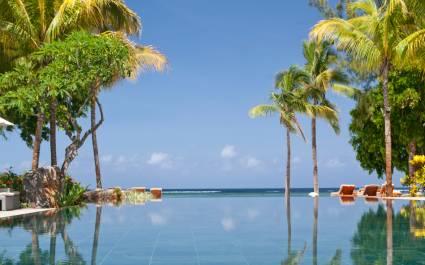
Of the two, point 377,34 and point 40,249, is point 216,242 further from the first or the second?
point 377,34

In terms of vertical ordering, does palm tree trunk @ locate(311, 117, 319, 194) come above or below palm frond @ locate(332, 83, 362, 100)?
below

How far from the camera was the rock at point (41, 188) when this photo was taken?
1927 centimetres

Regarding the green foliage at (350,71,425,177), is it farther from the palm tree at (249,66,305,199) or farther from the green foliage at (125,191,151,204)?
the green foliage at (125,191,151,204)

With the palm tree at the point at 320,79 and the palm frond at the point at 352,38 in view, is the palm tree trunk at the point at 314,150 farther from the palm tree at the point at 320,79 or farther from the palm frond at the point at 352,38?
the palm frond at the point at 352,38

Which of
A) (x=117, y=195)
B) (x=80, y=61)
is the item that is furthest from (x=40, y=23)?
(x=117, y=195)

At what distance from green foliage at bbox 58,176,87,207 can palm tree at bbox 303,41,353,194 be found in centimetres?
1398

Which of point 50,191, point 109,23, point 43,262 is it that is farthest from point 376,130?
point 43,262

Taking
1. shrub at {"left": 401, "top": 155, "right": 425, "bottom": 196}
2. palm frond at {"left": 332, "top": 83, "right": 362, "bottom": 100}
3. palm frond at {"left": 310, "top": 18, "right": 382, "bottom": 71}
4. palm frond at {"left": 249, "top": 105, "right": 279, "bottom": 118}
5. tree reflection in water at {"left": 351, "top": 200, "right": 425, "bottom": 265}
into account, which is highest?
palm frond at {"left": 310, "top": 18, "right": 382, "bottom": 71}

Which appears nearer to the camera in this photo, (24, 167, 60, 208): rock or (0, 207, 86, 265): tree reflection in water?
(0, 207, 86, 265): tree reflection in water

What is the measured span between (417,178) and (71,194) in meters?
14.8

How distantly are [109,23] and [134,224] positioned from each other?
15.4 meters

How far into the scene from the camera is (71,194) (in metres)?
20.8

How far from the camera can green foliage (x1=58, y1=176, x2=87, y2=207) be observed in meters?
20.1

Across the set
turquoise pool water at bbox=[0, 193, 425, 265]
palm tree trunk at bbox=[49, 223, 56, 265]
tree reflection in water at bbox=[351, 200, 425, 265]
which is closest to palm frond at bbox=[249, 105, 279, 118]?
turquoise pool water at bbox=[0, 193, 425, 265]
